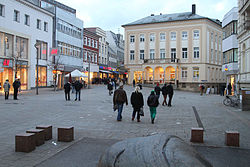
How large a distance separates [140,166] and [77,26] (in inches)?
2023

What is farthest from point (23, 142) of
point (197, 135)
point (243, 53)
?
point (243, 53)

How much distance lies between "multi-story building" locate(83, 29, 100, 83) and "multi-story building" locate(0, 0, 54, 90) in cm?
1477

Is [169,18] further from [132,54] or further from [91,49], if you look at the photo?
[91,49]

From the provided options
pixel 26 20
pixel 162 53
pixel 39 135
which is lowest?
pixel 39 135

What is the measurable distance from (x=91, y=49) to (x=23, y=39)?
26776mm

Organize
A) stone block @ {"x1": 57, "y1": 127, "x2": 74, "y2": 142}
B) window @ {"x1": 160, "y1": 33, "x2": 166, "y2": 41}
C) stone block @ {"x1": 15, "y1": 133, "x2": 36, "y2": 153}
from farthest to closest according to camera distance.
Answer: window @ {"x1": 160, "y1": 33, "x2": 166, "y2": 41} → stone block @ {"x1": 57, "y1": 127, "x2": 74, "y2": 142} → stone block @ {"x1": 15, "y1": 133, "x2": 36, "y2": 153}

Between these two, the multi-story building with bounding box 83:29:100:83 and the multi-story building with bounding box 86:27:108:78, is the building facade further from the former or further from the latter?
the multi-story building with bounding box 86:27:108:78

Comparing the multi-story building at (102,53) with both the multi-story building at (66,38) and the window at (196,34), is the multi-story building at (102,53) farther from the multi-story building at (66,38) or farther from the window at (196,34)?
the window at (196,34)

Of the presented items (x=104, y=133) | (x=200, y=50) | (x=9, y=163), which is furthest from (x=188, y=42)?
(x=9, y=163)

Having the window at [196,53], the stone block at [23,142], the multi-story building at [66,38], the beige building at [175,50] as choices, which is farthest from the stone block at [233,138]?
the window at [196,53]

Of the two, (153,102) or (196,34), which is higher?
(196,34)

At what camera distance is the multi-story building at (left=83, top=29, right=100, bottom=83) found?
5731 centimetres

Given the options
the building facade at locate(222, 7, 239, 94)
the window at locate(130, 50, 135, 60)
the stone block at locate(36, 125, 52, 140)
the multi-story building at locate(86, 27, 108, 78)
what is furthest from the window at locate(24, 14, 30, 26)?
the stone block at locate(36, 125, 52, 140)

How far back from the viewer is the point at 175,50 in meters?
56.1
